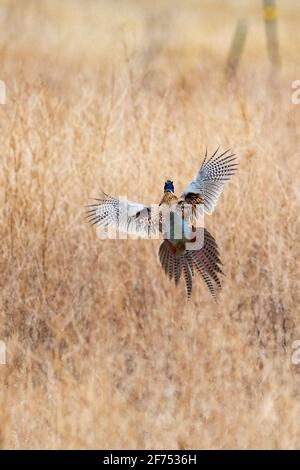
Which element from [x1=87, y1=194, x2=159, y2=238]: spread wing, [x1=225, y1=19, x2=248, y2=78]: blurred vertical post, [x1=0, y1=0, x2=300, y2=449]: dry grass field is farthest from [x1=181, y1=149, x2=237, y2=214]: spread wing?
[x1=225, y1=19, x2=248, y2=78]: blurred vertical post

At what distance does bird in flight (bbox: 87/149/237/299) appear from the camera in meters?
3.38

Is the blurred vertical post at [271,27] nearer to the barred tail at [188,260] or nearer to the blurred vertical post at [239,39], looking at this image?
the blurred vertical post at [239,39]

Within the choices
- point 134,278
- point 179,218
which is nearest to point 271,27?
point 134,278

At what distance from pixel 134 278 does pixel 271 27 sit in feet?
28.0

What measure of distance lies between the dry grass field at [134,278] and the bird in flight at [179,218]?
1.73 ft


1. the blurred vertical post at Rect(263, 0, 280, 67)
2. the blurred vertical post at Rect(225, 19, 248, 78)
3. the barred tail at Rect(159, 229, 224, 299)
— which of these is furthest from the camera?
the blurred vertical post at Rect(263, 0, 280, 67)

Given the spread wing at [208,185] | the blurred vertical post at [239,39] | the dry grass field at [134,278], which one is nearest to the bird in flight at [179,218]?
the spread wing at [208,185]

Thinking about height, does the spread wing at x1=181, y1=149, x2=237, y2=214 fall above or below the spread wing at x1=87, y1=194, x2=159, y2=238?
above

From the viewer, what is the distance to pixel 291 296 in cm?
439

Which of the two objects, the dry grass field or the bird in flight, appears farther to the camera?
the dry grass field

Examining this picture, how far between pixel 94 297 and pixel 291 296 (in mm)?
831

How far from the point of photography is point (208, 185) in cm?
347

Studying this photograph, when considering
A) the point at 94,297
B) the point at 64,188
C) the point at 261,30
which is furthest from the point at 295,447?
the point at 261,30

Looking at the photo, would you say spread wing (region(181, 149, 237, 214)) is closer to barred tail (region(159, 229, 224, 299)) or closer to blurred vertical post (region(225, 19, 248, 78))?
barred tail (region(159, 229, 224, 299))
